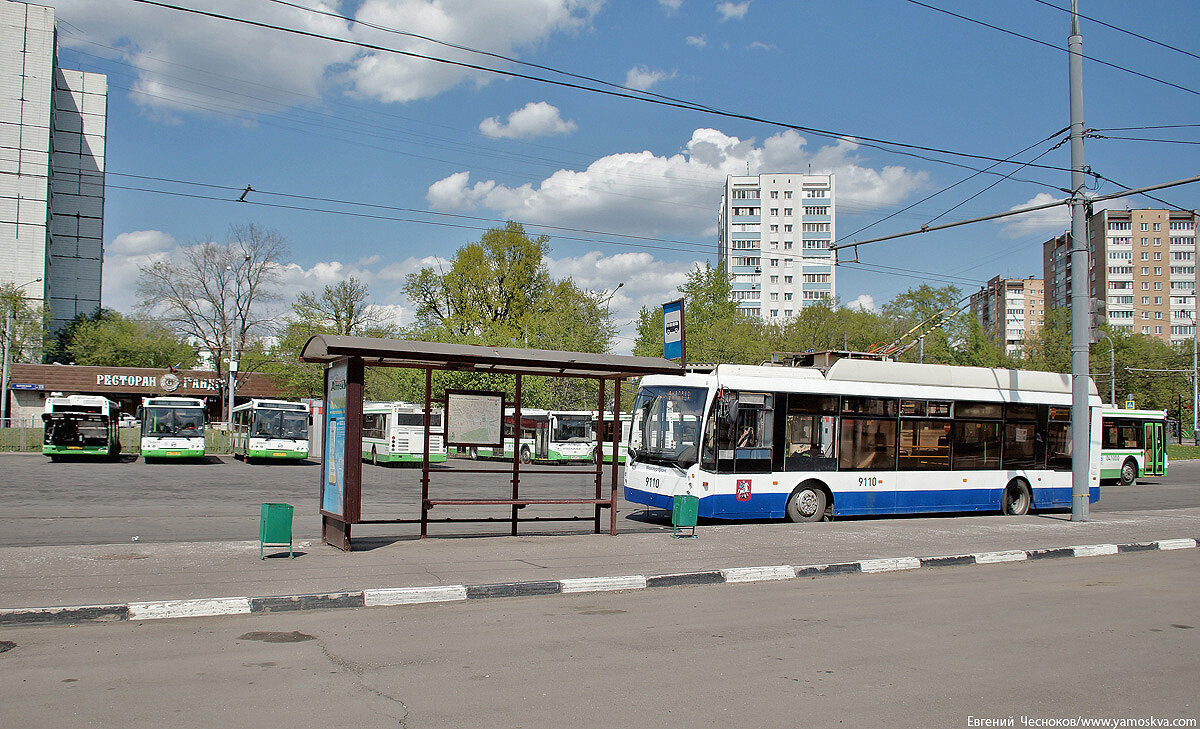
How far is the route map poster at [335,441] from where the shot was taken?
10.8 metres

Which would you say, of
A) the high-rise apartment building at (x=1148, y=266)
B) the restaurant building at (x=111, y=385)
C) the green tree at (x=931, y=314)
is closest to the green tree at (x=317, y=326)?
the restaurant building at (x=111, y=385)

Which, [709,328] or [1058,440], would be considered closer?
[1058,440]

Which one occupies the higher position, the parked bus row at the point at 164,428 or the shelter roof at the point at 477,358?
the shelter roof at the point at 477,358

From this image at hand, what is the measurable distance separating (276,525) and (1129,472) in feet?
115

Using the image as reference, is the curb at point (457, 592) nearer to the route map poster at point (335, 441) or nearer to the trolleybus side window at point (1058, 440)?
the route map poster at point (335, 441)

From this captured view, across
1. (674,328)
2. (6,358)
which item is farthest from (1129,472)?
(6,358)

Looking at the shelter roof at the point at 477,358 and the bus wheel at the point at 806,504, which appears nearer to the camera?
the shelter roof at the point at 477,358

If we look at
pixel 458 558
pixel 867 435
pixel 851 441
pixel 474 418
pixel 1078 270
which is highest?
pixel 1078 270

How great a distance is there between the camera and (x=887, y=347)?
20.0 meters

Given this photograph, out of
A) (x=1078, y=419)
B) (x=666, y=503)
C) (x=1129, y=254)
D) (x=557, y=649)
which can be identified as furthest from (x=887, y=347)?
(x=1129, y=254)

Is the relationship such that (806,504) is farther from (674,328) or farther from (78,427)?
(78,427)

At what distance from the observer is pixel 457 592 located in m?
8.81

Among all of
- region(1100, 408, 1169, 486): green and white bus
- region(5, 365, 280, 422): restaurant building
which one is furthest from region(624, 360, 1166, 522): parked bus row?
region(5, 365, 280, 422): restaurant building

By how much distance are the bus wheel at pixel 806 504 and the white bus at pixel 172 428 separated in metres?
29.0
